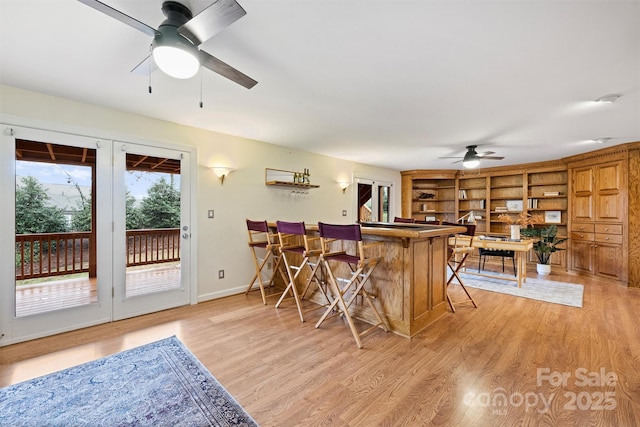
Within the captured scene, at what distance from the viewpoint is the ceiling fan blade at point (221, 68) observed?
62.1 inches

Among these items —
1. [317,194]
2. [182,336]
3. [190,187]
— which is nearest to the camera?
[182,336]

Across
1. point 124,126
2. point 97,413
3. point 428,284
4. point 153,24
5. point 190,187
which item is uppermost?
point 153,24

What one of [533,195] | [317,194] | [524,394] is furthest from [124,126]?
[533,195]

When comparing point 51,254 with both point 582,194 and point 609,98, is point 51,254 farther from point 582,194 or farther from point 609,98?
point 582,194

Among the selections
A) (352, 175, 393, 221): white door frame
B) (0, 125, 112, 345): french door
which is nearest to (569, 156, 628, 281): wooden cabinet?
(352, 175, 393, 221): white door frame

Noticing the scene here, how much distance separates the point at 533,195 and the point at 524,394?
5.64 metres

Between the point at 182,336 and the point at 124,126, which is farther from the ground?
the point at 124,126

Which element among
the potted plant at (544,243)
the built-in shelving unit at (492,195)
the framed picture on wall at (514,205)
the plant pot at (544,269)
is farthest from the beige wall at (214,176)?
the framed picture on wall at (514,205)

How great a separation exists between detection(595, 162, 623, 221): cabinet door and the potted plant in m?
0.68

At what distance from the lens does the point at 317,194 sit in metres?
5.00

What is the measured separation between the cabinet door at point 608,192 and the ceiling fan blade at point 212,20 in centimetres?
608

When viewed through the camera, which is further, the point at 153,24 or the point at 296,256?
the point at 296,256

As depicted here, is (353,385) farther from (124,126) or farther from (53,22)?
(124,126)

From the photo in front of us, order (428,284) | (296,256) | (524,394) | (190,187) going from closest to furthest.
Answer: (524,394)
(428,284)
(190,187)
(296,256)
